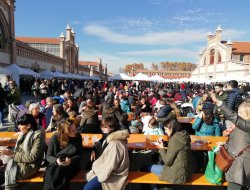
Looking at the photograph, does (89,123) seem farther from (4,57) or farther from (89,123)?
(4,57)

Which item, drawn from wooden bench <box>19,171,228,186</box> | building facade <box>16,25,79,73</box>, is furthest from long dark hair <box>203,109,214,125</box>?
building facade <box>16,25,79,73</box>

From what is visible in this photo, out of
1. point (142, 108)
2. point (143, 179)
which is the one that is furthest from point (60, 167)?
point (142, 108)

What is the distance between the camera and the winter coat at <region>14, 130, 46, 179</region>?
3.44m

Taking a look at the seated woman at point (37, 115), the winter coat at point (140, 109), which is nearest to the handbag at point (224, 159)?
the seated woman at point (37, 115)

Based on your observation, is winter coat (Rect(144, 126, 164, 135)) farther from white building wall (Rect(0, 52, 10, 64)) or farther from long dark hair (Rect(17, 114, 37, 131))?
white building wall (Rect(0, 52, 10, 64))

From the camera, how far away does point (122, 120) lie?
5.93 metres

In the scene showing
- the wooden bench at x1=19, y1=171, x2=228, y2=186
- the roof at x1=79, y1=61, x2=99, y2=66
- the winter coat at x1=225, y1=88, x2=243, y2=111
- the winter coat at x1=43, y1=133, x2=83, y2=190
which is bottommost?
the wooden bench at x1=19, y1=171, x2=228, y2=186

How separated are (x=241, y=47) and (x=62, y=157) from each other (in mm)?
52984

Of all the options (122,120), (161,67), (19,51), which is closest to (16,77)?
(19,51)

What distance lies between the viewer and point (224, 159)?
3014 mm

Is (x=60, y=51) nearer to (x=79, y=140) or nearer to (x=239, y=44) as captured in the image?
(x=239, y=44)

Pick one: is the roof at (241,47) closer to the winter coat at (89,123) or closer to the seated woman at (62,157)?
the winter coat at (89,123)

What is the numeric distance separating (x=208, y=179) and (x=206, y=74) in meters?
50.1

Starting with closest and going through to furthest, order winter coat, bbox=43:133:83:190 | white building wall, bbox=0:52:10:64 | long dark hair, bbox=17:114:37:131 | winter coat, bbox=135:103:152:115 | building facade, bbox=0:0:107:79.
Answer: winter coat, bbox=43:133:83:190 < long dark hair, bbox=17:114:37:131 < winter coat, bbox=135:103:152:115 < white building wall, bbox=0:52:10:64 < building facade, bbox=0:0:107:79
